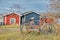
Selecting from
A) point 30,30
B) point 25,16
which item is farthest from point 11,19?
point 30,30

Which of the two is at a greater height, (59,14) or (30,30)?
(59,14)

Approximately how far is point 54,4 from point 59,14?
0.66 metres

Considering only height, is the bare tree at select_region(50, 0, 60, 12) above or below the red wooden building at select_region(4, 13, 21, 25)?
above

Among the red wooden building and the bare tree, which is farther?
the red wooden building

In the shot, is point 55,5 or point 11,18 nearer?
point 55,5

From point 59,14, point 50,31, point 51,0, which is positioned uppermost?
point 51,0

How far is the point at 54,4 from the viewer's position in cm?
1010

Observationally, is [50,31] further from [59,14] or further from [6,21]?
[6,21]

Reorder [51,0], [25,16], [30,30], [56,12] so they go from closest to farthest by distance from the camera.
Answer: [30,30]
[56,12]
[51,0]
[25,16]

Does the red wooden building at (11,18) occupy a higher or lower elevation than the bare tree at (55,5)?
lower

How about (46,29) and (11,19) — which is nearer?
(46,29)

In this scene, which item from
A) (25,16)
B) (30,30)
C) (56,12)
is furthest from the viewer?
(25,16)

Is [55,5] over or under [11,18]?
over

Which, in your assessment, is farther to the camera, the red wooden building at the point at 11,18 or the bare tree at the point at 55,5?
the red wooden building at the point at 11,18
